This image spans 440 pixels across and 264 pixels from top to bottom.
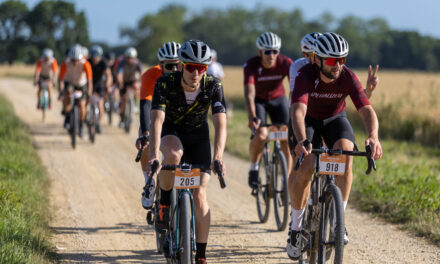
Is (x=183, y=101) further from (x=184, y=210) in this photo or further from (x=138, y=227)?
(x=138, y=227)

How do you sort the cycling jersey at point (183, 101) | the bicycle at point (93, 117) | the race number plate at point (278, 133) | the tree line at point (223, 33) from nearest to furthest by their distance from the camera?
1. the cycling jersey at point (183, 101)
2. the race number plate at point (278, 133)
3. the bicycle at point (93, 117)
4. the tree line at point (223, 33)

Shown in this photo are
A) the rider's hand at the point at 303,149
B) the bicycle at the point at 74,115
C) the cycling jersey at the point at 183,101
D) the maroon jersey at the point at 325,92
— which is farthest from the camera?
the bicycle at the point at 74,115

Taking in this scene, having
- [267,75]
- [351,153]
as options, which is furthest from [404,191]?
[351,153]

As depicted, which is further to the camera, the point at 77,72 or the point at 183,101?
the point at 77,72

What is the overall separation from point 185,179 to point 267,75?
12.3 feet

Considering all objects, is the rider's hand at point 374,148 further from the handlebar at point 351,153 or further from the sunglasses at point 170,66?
the sunglasses at point 170,66

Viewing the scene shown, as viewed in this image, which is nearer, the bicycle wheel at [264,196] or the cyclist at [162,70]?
the cyclist at [162,70]

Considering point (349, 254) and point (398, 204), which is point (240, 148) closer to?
point (398, 204)

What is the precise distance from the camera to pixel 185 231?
4602mm

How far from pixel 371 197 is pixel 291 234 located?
3.44 meters

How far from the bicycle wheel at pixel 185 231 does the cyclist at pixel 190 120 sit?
166mm

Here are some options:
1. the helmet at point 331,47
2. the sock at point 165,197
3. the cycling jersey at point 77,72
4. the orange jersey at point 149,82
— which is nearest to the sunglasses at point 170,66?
the orange jersey at point 149,82

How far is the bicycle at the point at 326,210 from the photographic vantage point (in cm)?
461

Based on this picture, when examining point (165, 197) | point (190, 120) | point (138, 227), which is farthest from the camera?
point (138, 227)
